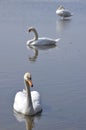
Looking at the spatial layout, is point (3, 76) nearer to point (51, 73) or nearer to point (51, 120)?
point (51, 73)

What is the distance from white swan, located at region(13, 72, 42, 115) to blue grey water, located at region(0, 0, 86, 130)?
0.53 feet

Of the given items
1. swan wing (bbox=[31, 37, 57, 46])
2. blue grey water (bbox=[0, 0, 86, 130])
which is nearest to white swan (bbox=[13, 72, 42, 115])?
blue grey water (bbox=[0, 0, 86, 130])

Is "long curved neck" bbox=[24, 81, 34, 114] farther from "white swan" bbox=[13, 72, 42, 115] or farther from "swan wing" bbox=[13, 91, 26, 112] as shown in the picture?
"swan wing" bbox=[13, 91, 26, 112]

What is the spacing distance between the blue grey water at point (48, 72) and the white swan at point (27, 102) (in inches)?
6.4

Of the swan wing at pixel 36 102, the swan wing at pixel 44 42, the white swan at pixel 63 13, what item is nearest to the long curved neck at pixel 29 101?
the swan wing at pixel 36 102

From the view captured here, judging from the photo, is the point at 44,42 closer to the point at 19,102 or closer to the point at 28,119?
the point at 19,102

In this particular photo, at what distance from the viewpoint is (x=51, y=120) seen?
1066 cm

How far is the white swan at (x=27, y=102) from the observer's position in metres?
10.9

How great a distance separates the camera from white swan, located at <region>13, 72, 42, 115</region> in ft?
35.7

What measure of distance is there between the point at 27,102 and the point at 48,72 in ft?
12.7

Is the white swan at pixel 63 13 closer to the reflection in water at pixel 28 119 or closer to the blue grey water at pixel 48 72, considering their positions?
the blue grey water at pixel 48 72

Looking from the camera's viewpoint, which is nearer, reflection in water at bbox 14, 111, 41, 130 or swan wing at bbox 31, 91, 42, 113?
reflection in water at bbox 14, 111, 41, 130

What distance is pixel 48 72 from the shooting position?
14.7 meters

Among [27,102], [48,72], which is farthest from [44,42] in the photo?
[27,102]
